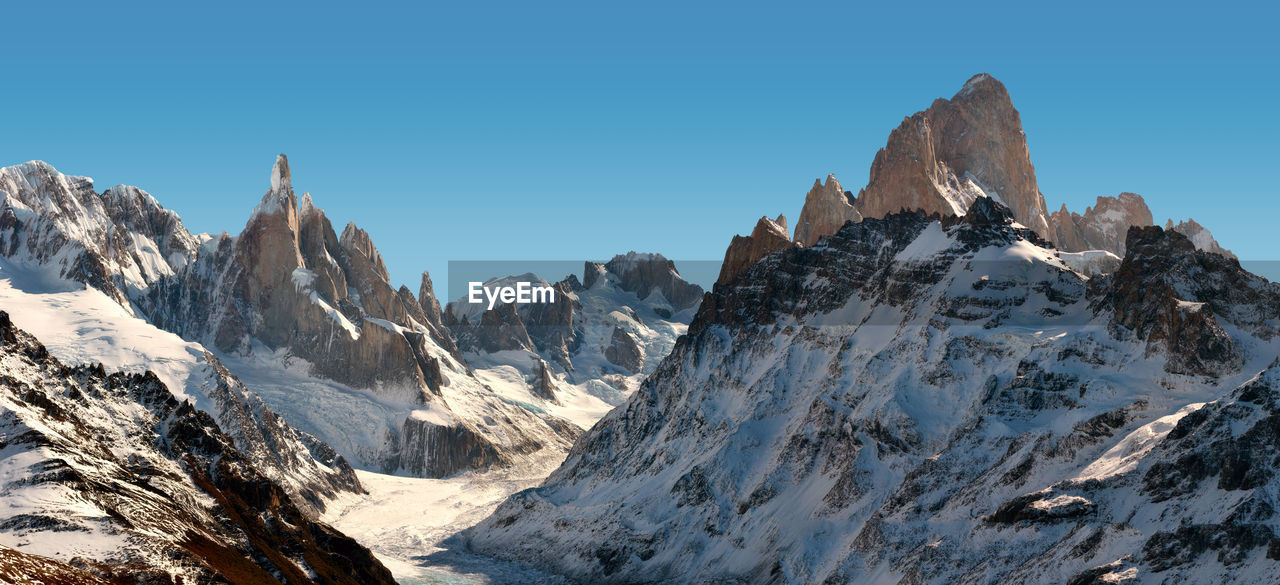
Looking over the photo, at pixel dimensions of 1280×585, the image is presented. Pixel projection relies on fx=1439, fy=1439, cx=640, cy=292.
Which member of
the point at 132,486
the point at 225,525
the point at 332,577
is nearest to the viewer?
A: the point at 132,486

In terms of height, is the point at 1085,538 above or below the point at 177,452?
below

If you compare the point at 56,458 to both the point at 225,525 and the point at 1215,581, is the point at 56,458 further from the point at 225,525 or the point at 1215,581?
the point at 1215,581

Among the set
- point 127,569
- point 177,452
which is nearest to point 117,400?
point 177,452

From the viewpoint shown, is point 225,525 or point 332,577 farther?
point 332,577

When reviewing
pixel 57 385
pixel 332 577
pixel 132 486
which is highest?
pixel 57 385

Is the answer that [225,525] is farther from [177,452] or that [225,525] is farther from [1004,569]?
[1004,569]

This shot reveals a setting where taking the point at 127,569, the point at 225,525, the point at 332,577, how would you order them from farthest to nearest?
the point at 332,577, the point at 225,525, the point at 127,569
